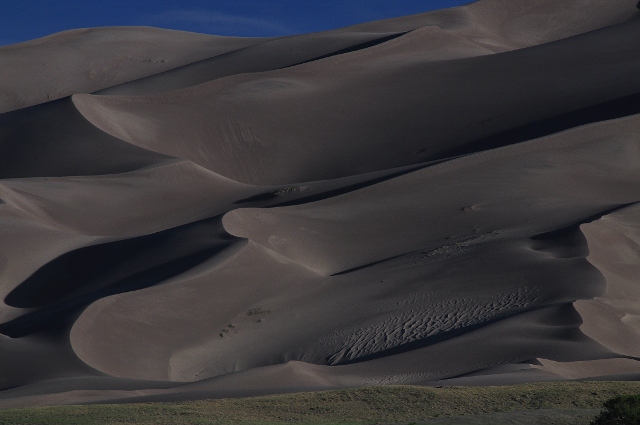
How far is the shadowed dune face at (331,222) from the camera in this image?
72.8 feet

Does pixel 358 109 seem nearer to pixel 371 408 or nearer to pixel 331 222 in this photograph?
pixel 331 222

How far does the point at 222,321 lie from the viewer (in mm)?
25078

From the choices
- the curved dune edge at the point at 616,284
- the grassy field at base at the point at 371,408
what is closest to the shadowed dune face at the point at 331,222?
the curved dune edge at the point at 616,284

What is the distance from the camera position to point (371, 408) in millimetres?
15070

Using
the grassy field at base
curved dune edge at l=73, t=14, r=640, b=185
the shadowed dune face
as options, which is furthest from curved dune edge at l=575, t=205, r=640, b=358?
curved dune edge at l=73, t=14, r=640, b=185

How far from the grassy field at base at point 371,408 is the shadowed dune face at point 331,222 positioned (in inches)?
83.9

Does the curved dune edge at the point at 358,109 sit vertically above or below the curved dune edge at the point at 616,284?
above

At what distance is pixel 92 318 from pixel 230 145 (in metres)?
17.9

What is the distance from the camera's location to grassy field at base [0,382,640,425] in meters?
13.8

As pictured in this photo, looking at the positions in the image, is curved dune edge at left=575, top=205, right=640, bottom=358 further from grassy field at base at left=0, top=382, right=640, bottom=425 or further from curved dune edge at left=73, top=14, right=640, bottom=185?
curved dune edge at left=73, top=14, right=640, bottom=185

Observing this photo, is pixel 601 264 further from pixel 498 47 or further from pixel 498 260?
pixel 498 47

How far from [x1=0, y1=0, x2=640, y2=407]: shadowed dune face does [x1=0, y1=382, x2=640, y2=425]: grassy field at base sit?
2.13 metres

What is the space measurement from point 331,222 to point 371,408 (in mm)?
15501

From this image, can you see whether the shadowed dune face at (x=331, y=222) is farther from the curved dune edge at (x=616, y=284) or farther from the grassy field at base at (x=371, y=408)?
the grassy field at base at (x=371, y=408)
